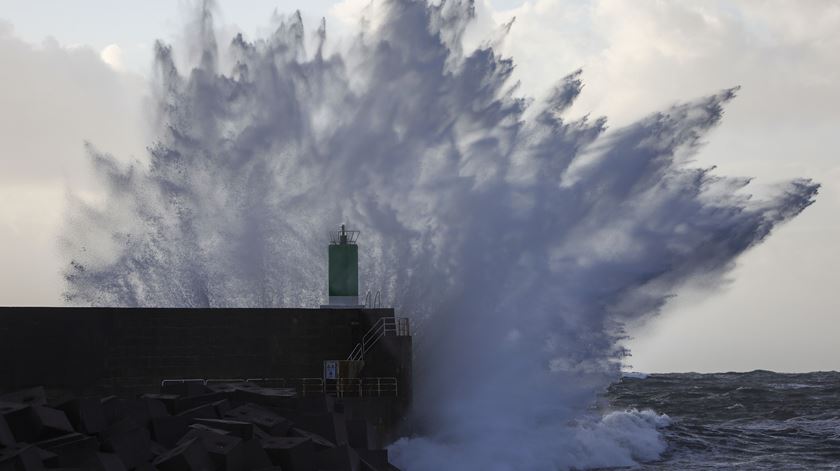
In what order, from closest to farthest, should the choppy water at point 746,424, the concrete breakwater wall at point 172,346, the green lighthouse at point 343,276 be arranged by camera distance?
the concrete breakwater wall at point 172,346 < the green lighthouse at point 343,276 < the choppy water at point 746,424

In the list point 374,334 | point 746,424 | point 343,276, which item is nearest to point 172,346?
point 374,334

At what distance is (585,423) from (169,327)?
12575mm

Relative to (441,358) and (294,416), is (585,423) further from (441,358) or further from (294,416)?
(294,416)

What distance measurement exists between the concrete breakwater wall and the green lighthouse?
1754 mm

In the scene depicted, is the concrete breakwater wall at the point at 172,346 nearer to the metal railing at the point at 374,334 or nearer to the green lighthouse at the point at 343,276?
the metal railing at the point at 374,334

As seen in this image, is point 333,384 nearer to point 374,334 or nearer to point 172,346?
point 374,334

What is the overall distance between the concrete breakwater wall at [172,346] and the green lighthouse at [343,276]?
69.1 inches

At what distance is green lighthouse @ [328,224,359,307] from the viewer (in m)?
23.6

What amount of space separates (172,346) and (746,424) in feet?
59.8

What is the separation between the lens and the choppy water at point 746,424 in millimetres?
25062

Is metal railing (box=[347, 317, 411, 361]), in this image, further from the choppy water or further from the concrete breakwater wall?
the choppy water

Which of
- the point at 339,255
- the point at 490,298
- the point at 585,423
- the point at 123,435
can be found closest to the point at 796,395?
the point at 585,423

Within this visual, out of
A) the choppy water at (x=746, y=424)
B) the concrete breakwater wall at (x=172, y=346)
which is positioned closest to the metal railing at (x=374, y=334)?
the concrete breakwater wall at (x=172, y=346)

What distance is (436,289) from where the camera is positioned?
84.3ft
